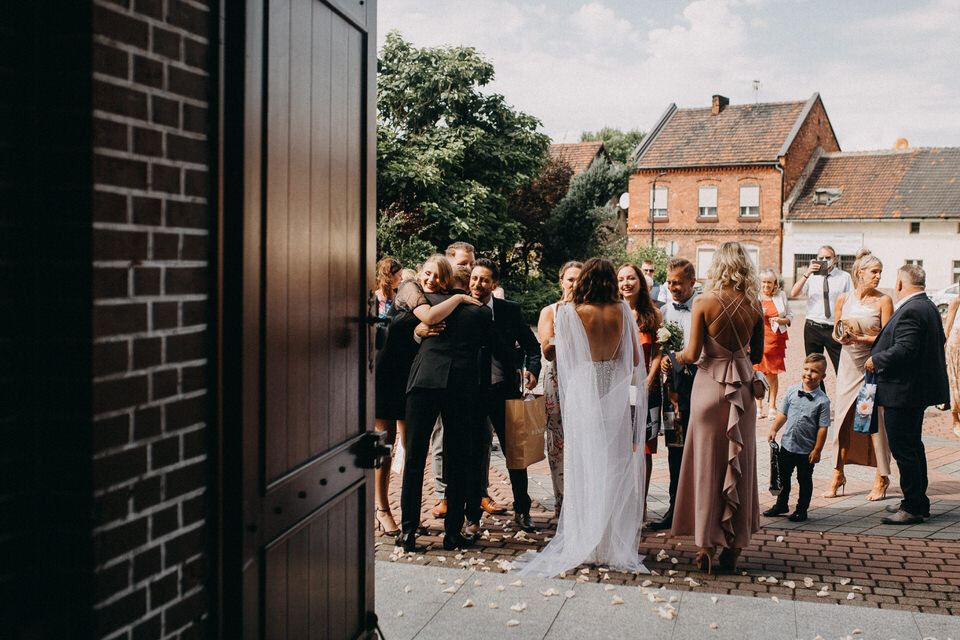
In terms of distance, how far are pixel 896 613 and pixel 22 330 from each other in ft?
14.5

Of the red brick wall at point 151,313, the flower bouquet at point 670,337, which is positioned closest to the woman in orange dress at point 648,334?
the flower bouquet at point 670,337

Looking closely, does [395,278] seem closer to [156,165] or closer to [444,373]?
[444,373]

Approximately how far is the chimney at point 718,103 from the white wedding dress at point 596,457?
148 feet

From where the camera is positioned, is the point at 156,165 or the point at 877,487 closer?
the point at 156,165

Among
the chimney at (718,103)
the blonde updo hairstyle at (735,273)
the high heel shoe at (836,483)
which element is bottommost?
the high heel shoe at (836,483)

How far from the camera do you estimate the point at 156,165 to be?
6.89ft

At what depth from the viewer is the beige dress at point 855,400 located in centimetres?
696

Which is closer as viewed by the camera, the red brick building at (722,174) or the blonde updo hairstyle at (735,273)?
the blonde updo hairstyle at (735,273)

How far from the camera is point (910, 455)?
244 inches

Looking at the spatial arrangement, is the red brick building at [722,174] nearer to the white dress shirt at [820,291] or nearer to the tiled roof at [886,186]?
the tiled roof at [886,186]

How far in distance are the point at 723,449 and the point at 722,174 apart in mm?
42396

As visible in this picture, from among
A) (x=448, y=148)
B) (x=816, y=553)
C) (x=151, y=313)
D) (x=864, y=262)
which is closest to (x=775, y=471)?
(x=816, y=553)

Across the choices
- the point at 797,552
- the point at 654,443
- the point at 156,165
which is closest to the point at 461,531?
the point at 654,443

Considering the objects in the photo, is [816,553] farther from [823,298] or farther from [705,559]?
[823,298]
